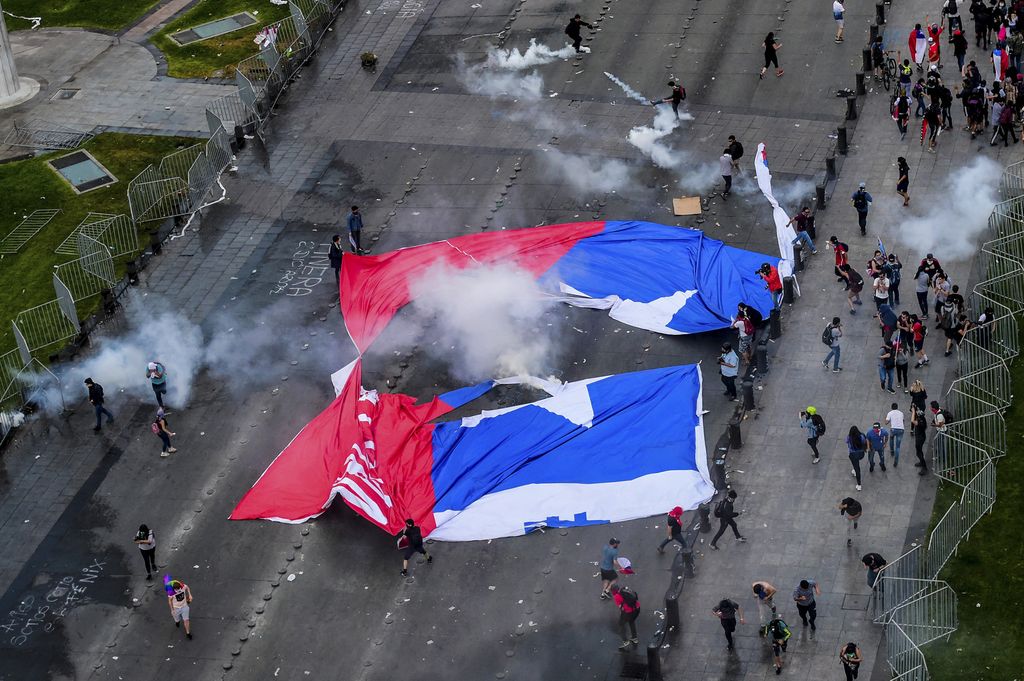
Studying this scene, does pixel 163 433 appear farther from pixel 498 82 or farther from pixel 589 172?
pixel 498 82

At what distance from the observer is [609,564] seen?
3450 centimetres

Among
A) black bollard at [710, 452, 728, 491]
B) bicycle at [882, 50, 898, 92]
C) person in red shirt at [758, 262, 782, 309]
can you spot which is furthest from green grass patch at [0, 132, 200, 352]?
bicycle at [882, 50, 898, 92]

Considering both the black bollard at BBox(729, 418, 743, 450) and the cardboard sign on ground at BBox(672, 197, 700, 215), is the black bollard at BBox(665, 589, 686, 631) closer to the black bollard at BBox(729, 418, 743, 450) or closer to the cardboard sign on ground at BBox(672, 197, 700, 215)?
→ the black bollard at BBox(729, 418, 743, 450)

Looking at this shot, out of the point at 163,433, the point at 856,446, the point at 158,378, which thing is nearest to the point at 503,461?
the point at 856,446

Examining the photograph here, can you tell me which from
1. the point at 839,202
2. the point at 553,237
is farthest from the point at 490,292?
the point at 839,202

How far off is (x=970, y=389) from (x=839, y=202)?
8.60 m

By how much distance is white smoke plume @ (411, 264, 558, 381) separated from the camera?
41.2m

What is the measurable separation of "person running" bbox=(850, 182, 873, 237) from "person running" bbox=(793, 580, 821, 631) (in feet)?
44.0

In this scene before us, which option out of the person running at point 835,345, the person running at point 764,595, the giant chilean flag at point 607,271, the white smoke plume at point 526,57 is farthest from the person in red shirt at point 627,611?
the white smoke plume at point 526,57

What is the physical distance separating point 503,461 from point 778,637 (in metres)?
8.09

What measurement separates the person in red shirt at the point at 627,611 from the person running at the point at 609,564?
1.29 feet

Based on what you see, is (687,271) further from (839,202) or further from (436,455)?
(436,455)

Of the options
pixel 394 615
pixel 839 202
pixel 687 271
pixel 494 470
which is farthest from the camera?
pixel 839 202

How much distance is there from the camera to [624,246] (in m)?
44.2
